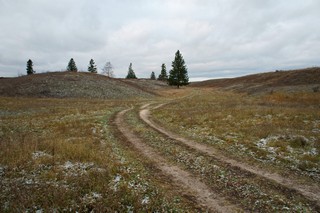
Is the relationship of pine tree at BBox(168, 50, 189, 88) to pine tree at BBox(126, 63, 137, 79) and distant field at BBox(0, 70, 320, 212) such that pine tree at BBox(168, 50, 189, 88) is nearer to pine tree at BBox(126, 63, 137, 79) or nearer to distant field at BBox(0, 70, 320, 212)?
pine tree at BBox(126, 63, 137, 79)

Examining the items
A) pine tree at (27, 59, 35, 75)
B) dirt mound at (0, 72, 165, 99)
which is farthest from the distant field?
pine tree at (27, 59, 35, 75)

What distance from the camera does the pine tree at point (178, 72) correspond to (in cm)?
7994

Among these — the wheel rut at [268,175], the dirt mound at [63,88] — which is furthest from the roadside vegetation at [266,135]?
the dirt mound at [63,88]

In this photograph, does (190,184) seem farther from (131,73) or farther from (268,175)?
(131,73)

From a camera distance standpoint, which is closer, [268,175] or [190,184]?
[190,184]

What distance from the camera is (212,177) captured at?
31.4 ft

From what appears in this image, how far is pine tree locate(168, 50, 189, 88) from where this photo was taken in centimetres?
7994

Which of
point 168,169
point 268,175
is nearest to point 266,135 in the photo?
point 268,175

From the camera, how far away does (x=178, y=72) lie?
81312 mm

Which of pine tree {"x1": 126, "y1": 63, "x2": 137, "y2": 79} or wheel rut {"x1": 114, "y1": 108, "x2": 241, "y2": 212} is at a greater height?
pine tree {"x1": 126, "y1": 63, "x2": 137, "y2": 79}

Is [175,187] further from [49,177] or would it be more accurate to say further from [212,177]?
[49,177]

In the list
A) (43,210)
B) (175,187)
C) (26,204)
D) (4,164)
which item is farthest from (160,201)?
(4,164)

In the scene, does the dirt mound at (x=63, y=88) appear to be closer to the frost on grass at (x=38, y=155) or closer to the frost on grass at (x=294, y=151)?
the frost on grass at (x=38, y=155)

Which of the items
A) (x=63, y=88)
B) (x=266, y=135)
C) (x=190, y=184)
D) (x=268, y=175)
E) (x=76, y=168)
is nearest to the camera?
(x=190, y=184)
